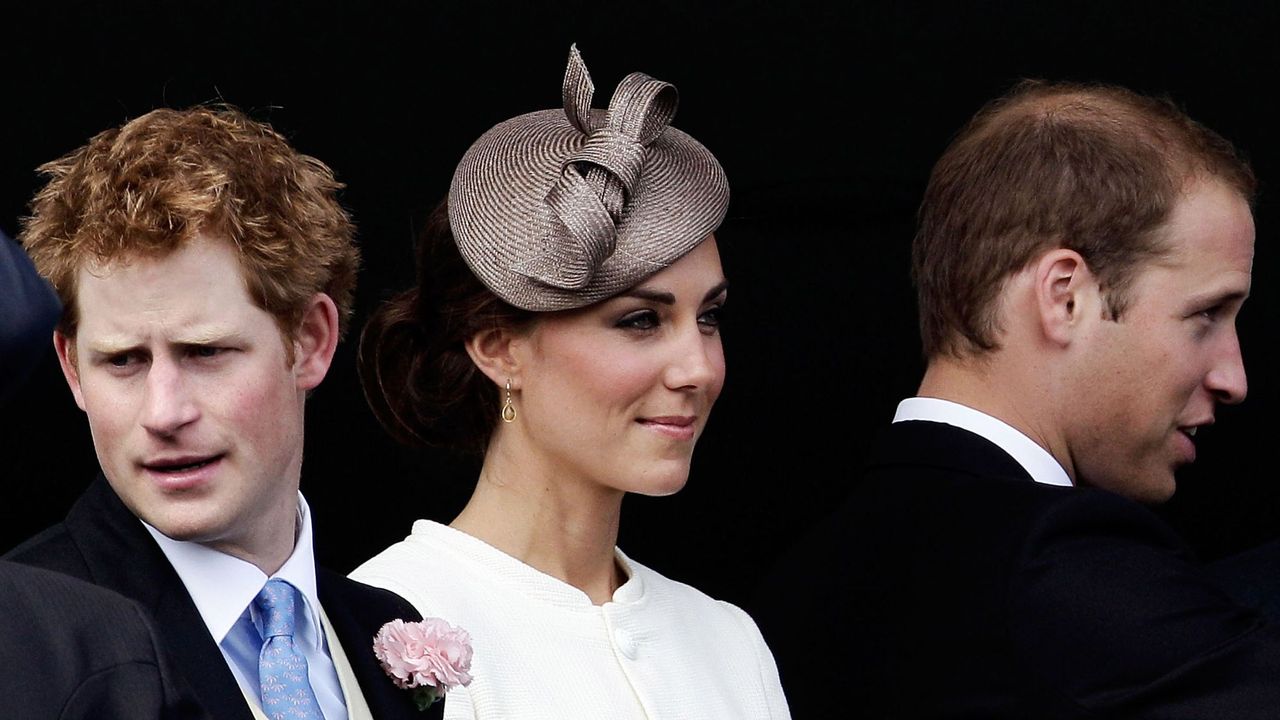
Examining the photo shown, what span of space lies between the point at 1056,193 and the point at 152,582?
1.34m

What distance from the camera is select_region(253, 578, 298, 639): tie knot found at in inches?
92.7

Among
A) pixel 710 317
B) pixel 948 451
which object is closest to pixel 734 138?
pixel 710 317

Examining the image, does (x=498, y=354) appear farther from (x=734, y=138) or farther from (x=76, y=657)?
(x=76, y=657)

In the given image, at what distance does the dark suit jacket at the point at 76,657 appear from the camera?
1.66 meters

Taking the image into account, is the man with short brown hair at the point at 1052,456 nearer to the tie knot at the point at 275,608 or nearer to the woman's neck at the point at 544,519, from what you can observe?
the woman's neck at the point at 544,519

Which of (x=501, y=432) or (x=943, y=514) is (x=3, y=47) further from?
(x=943, y=514)

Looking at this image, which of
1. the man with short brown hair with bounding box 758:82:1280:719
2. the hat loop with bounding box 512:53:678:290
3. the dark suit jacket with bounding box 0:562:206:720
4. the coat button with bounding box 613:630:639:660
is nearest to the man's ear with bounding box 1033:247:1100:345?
the man with short brown hair with bounding box 758:82:1280:719

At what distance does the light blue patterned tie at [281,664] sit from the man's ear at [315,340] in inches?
10.3

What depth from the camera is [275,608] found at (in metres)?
2.37

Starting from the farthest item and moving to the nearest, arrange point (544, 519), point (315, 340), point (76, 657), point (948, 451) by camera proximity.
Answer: point (544, 519) < point (948, 451) < point (315, 340) < point (76, 657)

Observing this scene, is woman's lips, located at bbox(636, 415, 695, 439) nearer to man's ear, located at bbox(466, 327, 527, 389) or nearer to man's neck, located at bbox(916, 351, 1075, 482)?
man's ear, located at bbox(466, 327, 527, 389)

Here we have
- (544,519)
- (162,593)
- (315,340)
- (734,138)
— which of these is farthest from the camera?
(734,138)

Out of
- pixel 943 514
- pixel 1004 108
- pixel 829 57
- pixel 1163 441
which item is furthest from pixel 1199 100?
pixel 943 514

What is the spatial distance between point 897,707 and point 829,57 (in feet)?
5.28
